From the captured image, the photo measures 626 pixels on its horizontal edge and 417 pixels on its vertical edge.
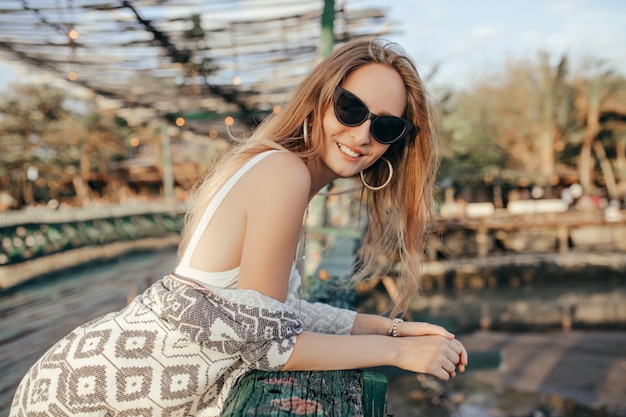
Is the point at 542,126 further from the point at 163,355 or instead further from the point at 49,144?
the point at 163,355

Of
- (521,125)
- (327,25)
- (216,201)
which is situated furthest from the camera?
(521,125)

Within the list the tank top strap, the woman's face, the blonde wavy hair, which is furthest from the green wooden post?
the tank top strap

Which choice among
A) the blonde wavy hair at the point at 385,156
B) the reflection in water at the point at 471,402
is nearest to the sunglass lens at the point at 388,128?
the blonde wavy hair at the point at 385,156

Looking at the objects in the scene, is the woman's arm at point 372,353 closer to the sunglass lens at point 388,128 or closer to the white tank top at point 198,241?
the white tank top at point 198,241

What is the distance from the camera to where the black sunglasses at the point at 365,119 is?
1.40 m

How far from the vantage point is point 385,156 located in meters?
1.73

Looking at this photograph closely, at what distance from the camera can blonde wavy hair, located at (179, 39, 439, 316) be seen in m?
1.44

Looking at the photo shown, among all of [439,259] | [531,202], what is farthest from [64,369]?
[531,202]

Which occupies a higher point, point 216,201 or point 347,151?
point 347,151

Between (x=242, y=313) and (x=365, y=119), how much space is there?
2.09 feet

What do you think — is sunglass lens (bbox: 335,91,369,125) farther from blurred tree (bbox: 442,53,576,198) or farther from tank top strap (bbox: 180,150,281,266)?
blurred tree (bbox: 442,53,576,198)

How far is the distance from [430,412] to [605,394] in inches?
112

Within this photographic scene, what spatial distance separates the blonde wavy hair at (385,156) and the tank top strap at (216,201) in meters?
0.05

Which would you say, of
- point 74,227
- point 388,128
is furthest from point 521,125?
point 388,128
